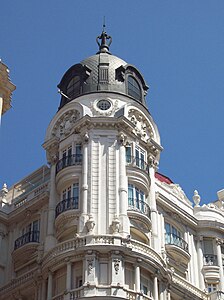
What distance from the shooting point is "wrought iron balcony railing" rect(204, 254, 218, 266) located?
57375 millimetres

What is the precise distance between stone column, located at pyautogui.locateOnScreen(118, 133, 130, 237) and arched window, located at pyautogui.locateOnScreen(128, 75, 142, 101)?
209 inches

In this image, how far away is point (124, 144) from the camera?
5369 centimetres

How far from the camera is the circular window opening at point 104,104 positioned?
55.3 metres

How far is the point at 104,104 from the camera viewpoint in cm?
5553

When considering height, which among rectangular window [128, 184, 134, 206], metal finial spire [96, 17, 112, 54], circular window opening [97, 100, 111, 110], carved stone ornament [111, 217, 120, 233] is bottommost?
carved stone ornament [111, 217, 120, 233]

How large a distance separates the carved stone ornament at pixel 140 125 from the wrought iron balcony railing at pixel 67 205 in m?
6.88

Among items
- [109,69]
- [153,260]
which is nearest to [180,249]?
[153,260]

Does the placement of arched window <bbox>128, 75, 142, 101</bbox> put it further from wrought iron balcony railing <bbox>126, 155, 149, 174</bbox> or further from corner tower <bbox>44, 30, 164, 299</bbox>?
wrought iron balcony railing <bbox>126, 155, 149, 174</bbox>

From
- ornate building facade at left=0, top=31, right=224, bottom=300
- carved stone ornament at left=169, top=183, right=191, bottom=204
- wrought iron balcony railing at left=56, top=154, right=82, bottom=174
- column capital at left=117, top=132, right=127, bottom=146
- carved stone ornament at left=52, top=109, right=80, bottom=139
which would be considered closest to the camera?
ornate building facade at left=0, top=31, right=224, bottom=300

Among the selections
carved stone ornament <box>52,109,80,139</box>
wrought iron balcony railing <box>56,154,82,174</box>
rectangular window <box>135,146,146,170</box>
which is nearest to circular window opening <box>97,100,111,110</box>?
carved stone ornament <box>52,109,80,139</box>

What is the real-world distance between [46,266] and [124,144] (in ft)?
32.9

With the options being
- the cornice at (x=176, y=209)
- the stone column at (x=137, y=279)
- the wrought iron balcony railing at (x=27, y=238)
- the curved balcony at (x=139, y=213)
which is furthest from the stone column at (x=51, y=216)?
the cornice at (x=176, y=209)

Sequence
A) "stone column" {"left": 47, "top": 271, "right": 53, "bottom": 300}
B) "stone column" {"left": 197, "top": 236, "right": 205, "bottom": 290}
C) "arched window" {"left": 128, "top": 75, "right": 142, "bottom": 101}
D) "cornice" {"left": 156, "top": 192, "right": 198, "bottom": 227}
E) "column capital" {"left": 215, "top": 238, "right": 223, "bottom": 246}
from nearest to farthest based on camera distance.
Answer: "stone column" {"left": 47, "top": 271, "right": 53, "bottom": 300} < "stone column" {"left": 197, "top": 236, "right": 205, "bottom": 290} < "cornice" {"left": 156, "top": 192, "right": 198, "bottom": 227} < "arched window" {"left": 128, "top": 75, "right": 142, "bottom": 101} < "column capital" {"left": 215, "top": 238, "right": 223, "bottom": 246}

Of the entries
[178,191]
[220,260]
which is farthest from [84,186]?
[220,260]
